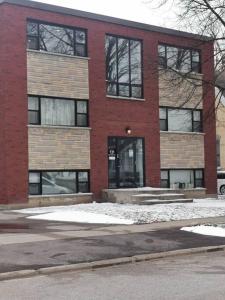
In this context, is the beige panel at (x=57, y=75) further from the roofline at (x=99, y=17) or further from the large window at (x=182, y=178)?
the large window at (x=182, y=178)

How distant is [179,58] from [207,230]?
15.4 meters

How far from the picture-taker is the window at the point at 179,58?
2997 cm

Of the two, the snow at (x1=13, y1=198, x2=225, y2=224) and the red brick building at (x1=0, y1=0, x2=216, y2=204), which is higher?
the red brick building at (x1=0, y1=0, x2=216, y2=204)

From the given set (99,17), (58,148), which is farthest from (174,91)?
(58,148)

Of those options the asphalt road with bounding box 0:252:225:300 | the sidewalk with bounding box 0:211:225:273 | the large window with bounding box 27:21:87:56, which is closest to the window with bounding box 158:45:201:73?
the large window with bounding box 27:21:87:56

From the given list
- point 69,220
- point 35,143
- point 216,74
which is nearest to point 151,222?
point 69,220

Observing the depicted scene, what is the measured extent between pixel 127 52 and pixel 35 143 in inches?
286

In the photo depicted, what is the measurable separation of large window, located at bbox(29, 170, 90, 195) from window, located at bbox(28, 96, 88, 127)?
226 centimetres

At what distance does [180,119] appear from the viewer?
31.1 m

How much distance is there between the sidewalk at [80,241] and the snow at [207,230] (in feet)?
1.42

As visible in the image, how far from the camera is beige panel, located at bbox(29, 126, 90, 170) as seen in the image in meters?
25.0

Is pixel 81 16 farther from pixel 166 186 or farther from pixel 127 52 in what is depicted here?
pixel 166 186

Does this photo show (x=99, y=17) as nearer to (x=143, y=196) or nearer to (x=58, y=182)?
(x=58, y=182)

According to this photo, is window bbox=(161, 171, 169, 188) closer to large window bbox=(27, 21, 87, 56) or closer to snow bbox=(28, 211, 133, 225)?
large window bbox=(27, 21, 87, 56)
